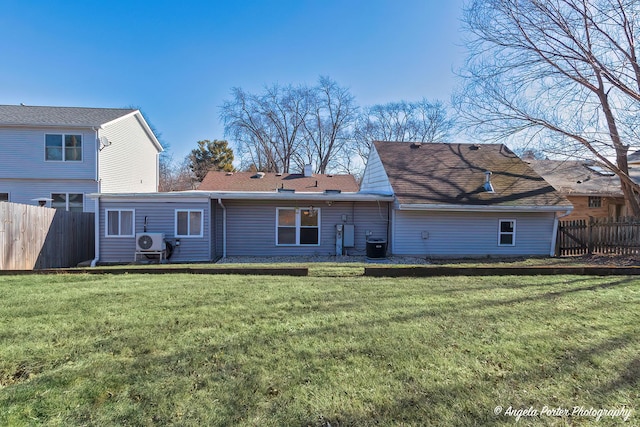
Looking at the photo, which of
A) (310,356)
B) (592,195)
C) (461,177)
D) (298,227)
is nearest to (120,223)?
(298,227)

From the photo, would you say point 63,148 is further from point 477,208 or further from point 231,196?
point 477,208

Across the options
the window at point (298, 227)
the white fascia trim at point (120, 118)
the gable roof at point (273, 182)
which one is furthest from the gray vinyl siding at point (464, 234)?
the white fascia trim at point (120, 118)

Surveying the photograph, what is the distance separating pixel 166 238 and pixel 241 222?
2597mm

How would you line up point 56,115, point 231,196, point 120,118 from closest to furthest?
point 231,196 → point 56,115 → point 120,118

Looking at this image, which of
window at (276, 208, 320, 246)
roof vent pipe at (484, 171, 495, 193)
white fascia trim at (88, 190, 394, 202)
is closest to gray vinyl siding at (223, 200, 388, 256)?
window at (276, 208, 320, 246)

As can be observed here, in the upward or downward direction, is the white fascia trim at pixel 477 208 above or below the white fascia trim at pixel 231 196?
below

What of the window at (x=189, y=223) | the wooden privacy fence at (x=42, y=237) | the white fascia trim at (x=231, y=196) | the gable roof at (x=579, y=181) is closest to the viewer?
the wooden privacy fence at (x=42, y=237)

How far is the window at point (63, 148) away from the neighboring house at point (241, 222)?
192 inches

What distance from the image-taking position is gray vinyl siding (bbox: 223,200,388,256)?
12.4m

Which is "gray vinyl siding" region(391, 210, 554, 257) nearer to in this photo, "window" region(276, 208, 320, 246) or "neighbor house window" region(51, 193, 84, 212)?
"window" region(276, 208, 320, 246)

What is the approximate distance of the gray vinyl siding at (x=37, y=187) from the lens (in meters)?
14.5

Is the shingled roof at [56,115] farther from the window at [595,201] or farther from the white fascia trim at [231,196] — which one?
the window at [595,201]

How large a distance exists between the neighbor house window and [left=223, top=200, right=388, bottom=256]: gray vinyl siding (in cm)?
750

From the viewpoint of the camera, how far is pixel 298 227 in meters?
12.6
